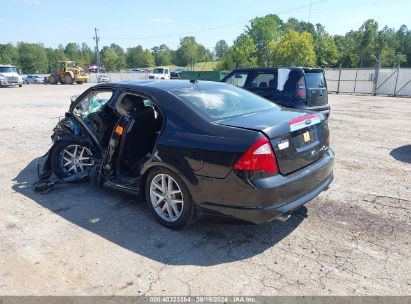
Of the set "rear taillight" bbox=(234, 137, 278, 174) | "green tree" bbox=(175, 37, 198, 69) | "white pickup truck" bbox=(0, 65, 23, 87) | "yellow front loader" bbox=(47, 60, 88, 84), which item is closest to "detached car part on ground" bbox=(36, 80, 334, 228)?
"rear taillight" bbox=(234, 137, 278, 174)

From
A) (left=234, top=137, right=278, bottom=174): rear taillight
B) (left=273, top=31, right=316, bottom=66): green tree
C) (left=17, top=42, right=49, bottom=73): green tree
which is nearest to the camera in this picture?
(left=234, top=137, right=278, bottom=174): rear taillight

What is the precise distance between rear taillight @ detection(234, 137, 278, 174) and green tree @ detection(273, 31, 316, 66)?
57.9 meters

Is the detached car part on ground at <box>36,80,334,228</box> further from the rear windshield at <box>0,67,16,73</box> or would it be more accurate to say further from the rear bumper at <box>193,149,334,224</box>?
the rear windshield at <box>0,67,16,73</box>

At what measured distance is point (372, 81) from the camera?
80.8 feet

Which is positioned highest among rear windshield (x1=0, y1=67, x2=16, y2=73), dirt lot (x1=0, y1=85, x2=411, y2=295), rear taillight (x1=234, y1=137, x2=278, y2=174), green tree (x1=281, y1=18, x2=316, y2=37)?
green tree (x1=281, y1=18, x2=316, y2=37)

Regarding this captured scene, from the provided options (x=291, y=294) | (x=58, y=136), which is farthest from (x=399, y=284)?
(x=58, y=136)

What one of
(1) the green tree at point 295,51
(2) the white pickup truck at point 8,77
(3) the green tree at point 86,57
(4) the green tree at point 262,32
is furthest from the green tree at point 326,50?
(2) the white pickup truck at point 8,77

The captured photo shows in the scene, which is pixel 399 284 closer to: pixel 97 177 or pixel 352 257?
pixel 352 257

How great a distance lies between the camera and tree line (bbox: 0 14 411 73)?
61188 millimetres

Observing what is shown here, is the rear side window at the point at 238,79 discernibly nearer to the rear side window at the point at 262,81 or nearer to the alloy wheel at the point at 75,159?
the rear side window at the point at 262,81

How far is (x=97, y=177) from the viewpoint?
4484 millimetres

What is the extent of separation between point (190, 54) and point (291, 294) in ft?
389

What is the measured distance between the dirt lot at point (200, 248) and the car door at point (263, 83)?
3623 millimetres

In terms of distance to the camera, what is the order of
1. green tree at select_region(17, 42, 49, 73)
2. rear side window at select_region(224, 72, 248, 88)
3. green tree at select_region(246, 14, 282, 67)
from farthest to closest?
green tree at select_region(17, 42, 49, 73)
green tree at select_region(246, 14, 282, 67)
rear side window at select_region(224, 72, 248, 88)
